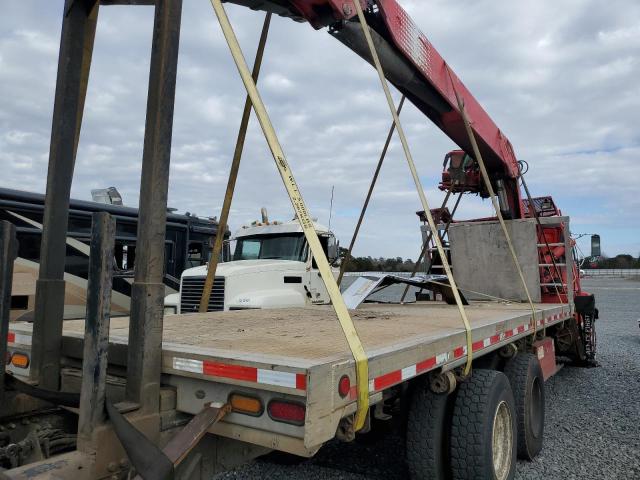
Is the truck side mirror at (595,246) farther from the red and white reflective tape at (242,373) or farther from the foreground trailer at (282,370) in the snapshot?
the red and white reflective tape at (242,373)

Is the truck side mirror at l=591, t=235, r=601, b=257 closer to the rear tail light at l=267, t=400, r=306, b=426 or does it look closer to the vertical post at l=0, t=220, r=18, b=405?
the rear tail light at l=267, t=400, r=306, b=426

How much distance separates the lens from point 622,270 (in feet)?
207

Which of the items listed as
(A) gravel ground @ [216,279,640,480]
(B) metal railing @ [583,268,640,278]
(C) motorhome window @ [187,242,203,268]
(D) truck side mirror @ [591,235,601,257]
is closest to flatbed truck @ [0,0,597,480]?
(A) gravel ground @ [216,279,640,480]

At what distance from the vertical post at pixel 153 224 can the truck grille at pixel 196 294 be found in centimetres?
424

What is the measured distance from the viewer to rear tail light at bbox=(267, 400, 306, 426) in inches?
71.4

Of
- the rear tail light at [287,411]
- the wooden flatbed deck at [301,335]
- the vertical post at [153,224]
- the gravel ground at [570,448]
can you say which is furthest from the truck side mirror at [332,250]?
the rear tail light at [287,411]

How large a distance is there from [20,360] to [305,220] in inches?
69.9

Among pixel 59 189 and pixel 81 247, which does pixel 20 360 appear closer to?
pixel 59 189

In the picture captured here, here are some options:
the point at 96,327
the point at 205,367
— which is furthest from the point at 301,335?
the point at 96,327

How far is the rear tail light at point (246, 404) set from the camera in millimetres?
1935

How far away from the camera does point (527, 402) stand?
428 centimetres

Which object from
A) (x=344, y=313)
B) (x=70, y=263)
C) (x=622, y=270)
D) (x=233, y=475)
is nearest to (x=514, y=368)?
(x=233, y=475)

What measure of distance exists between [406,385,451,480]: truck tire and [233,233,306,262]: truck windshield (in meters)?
4.09

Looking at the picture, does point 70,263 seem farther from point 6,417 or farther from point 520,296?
point 520,296
